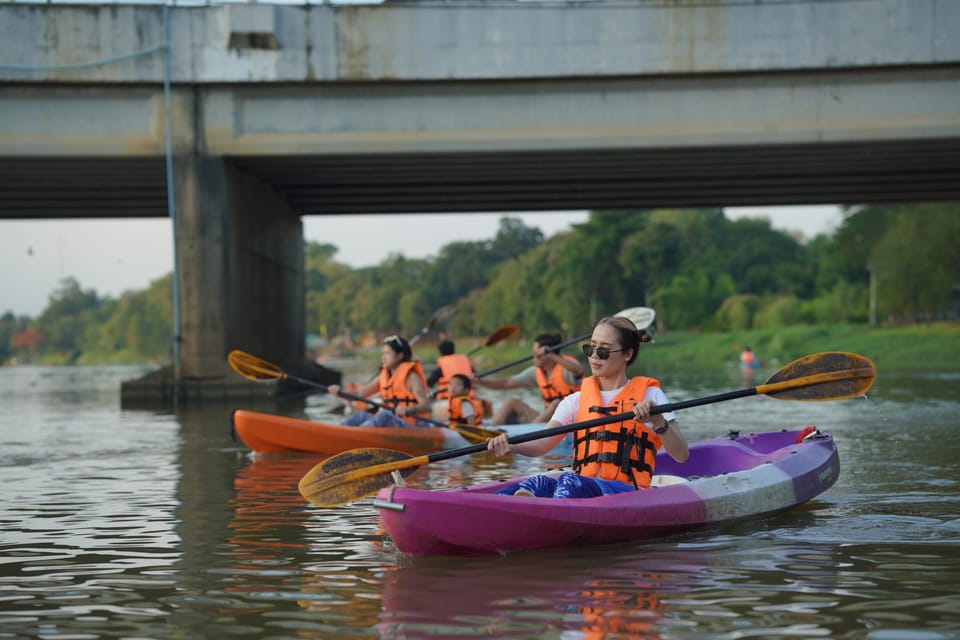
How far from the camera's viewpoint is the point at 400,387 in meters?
10.8

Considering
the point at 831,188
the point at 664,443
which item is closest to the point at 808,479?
the point at 664,443

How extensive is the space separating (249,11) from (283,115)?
5.68ft

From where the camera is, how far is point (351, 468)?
6.07 m

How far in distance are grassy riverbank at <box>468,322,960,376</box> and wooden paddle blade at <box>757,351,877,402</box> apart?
92.2ft

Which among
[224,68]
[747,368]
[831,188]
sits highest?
[224,68]

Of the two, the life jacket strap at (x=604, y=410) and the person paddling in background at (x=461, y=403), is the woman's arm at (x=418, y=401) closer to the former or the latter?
the person paddling in background at (x=461, y=403)

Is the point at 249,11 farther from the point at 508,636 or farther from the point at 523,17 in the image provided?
the point at 508,636

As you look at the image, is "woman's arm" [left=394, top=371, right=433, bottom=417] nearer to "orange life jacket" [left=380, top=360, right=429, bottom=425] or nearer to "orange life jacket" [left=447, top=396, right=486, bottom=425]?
"orange life jacket" [left=380, top=360, right=429, bottom=425]

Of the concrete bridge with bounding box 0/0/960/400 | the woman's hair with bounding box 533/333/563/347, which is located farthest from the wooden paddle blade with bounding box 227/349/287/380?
the concrete bridge with bounding box 0/0/960/400

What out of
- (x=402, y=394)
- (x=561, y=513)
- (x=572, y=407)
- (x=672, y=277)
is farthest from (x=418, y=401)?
(x=672, y=277)

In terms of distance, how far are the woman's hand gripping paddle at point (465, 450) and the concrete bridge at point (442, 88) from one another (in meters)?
11.9

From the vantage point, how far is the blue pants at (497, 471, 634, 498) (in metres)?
5.74

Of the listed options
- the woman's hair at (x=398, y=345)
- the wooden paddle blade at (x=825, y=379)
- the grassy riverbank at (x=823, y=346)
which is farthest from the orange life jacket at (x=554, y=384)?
the grassy riverbank at (x=823, y=346)

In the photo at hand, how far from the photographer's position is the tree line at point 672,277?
4956 cm
